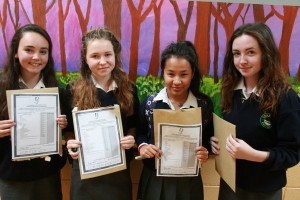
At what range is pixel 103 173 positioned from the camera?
4.44 feet

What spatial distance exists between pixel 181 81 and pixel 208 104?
0.78 feet

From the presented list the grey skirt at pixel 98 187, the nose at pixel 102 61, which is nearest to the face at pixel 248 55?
the nose at pixel 102 61

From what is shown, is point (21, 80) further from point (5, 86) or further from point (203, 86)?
point (203, 86)

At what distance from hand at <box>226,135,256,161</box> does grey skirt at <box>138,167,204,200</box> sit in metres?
0.32

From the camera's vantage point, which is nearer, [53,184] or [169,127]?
[169,127]

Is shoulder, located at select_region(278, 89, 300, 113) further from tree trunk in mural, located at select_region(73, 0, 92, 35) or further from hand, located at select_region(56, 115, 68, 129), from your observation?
tree trunk in mural, located at select_region(73, 0, 92, 35)

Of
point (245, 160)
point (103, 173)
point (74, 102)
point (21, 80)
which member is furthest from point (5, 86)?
point (245, 160)

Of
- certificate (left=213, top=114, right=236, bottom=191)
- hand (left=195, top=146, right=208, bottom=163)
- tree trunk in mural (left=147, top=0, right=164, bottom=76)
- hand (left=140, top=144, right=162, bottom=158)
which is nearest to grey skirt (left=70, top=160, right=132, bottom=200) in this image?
hand (left=140, top=144, right=162, bottom=158)

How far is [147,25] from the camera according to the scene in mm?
1701

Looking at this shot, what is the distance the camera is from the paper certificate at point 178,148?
1.34m

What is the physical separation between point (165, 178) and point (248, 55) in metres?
0.75

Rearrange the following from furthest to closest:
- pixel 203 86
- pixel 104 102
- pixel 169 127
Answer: pixel 203 86 → pixel 104 102 → pixel 169 127

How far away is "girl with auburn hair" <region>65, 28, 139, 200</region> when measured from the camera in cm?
141

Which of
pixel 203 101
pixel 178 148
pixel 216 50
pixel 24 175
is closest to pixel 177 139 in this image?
pixel 178 148
